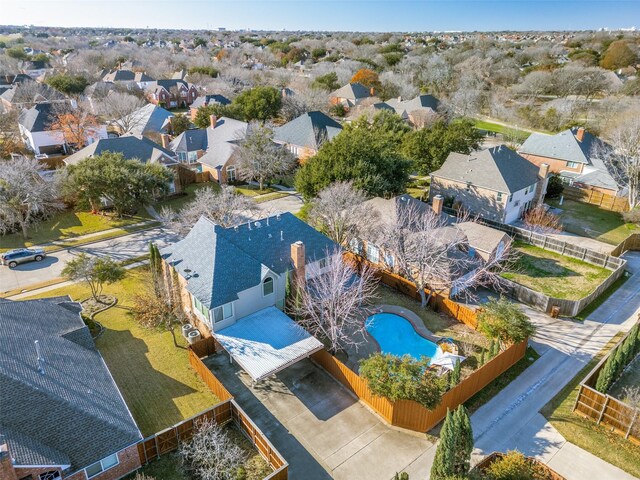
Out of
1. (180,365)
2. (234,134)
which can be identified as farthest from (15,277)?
(234,134)

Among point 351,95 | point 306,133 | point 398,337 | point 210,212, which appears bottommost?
point 398,337

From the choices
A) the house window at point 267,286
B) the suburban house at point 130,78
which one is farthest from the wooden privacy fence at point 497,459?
the suburban house at point 130,78

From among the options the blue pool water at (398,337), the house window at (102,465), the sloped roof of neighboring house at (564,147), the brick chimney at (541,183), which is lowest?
the house window at (102,465)

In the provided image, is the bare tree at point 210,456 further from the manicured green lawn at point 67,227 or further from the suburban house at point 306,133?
the suburban house at point 306,133

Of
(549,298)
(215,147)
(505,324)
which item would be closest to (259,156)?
(215,147)

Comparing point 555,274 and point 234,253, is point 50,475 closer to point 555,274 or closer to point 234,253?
point 234,253

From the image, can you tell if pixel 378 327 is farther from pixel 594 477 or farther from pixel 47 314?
pixel 47 314

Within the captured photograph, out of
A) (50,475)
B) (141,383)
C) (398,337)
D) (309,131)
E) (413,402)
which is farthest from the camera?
Result: (309,131)
